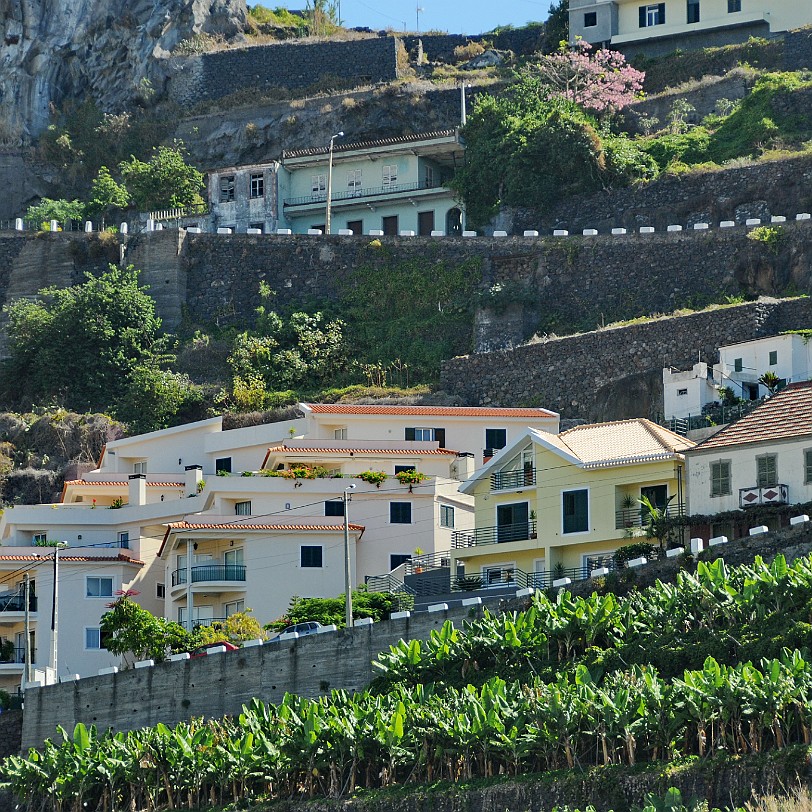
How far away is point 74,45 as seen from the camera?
371ft

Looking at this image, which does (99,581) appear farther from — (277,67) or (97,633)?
(277,67)

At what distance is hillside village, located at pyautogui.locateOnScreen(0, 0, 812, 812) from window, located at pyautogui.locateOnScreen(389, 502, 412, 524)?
116 mm

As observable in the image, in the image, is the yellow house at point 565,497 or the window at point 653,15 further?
the window at point 653,15

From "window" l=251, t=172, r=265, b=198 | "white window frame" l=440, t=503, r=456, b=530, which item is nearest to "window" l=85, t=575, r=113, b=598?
"white window frame" l=440, t=503, r=456, b=530

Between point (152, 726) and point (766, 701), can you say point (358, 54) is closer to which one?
point (152, 726)

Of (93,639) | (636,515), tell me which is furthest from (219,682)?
(636,515)

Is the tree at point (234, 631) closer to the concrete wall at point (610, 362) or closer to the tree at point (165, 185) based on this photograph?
the concrete wall at point (610, 362)

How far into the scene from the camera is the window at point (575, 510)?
6050 centimetres

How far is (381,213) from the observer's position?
317ft

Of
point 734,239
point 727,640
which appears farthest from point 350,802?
point 734,239

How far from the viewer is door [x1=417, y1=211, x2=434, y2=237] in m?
95.8

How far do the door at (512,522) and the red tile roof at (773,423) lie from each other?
554cm

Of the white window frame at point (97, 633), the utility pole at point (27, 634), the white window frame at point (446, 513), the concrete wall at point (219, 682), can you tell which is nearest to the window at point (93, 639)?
the white window frame at point (97, 633)

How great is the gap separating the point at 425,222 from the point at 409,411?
22177 mm
